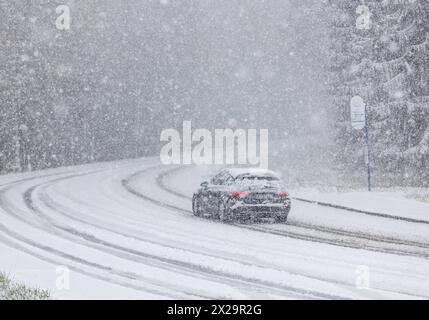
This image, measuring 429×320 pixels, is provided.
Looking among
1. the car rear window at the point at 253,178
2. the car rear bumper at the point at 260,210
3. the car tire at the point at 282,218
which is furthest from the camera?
the car rear window at the point at 253,178

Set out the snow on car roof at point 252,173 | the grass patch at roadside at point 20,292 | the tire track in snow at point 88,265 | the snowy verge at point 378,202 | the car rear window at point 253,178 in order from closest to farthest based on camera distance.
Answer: the grass patch at roadside at point 20,292
the tire track in snow at point 88,265
the car rear window at point 253,178
the snow on car roof at point 252,173
the snowy verge at point 378,202

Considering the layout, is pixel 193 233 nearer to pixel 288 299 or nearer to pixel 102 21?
pixel 288 299

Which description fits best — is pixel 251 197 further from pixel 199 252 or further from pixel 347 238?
pixel 199 252

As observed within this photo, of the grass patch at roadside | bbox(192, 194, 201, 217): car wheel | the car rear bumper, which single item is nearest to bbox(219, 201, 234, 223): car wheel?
the car rear bumper

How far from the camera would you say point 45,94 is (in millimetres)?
47375

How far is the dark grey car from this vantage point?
63.7 feet

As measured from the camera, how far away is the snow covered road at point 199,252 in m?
11.1

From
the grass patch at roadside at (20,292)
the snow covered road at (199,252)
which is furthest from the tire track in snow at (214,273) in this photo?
the grass patch at roadside at (20,292)

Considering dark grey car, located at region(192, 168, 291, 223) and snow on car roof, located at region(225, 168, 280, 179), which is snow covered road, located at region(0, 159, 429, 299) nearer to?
dark grey car, located at region(192, 168, 291, 223)

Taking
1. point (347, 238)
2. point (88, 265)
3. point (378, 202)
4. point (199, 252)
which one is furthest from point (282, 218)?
point (88, 265)

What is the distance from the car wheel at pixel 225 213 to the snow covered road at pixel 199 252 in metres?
0.43

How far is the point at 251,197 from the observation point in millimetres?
19406

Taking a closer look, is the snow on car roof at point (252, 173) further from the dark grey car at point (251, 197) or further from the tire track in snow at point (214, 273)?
the tire track in snow at point (214, 273)
